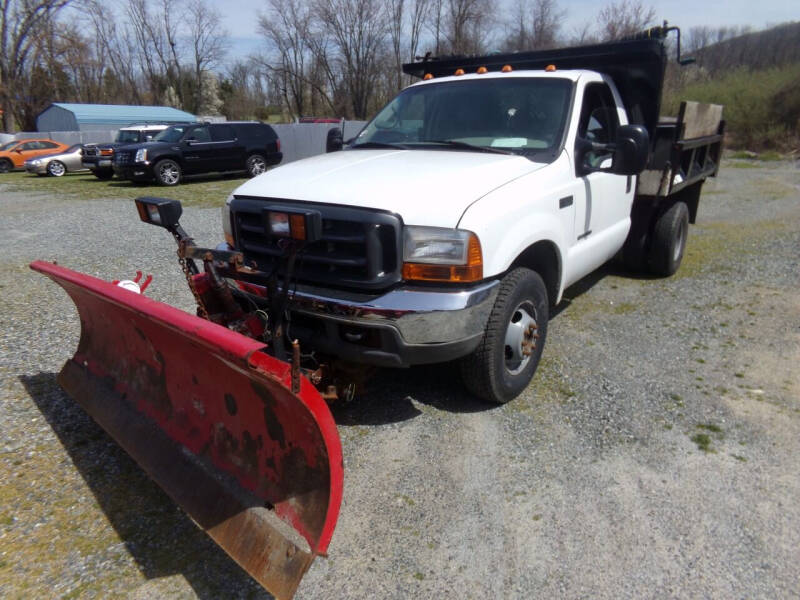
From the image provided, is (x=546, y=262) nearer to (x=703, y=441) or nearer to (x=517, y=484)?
(x=703, y=441)

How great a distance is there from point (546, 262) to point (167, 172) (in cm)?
1498

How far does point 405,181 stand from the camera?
313 cm

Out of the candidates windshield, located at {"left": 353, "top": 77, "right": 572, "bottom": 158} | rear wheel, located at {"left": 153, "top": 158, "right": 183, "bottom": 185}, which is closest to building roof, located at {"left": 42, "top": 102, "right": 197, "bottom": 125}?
rear wheel, located at {"left": 153, "top": 158, "right": 183, "bottom": 185}

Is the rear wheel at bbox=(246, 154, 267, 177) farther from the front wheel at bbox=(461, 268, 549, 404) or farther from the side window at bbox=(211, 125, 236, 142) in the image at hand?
the front wheel at bbox=(461, 268, 549, 404)

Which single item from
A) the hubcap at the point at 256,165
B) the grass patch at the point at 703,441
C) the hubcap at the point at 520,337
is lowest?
the grass patch at the point at 703,441

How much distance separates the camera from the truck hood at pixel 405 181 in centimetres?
290

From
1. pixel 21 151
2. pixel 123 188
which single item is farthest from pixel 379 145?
pixel 21 151

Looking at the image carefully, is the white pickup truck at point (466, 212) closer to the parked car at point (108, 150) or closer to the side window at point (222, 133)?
the side window at point (222, 133)

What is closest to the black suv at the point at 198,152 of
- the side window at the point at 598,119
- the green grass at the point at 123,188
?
the green grass at the point at 123,188

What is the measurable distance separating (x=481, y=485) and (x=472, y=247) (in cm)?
125

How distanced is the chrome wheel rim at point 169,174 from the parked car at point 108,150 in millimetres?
2772

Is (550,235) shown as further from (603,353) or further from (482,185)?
(603,353)

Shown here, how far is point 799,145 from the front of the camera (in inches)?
902

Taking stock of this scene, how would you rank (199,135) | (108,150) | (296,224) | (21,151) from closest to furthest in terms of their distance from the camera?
(296,224) < (199,135) < (108,150) < (21,151)
